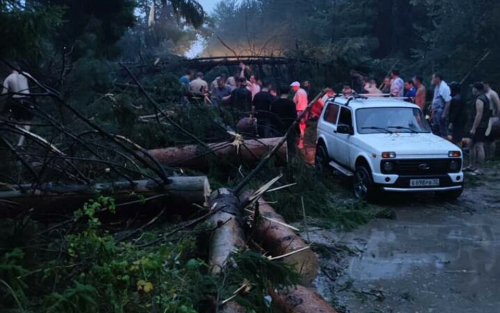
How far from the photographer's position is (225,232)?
19.8 ft

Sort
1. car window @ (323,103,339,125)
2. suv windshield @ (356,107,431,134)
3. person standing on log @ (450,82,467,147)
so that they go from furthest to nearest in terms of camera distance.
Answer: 1. person standing on log @ (450,82,467,147)
2. car window @ (323,103,339,125)
3. suv windshield @ (356,107,431,134)

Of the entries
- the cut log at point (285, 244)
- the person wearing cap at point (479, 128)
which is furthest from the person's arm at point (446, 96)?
the cut log at point (285, 244)

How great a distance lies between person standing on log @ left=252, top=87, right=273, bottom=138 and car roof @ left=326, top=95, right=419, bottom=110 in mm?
1614

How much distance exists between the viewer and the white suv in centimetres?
982

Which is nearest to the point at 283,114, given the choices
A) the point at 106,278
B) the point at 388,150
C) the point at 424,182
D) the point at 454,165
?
the point at 388,150

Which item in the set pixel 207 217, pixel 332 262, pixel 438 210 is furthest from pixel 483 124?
pixel 207 217

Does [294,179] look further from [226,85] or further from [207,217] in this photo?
[226,85]

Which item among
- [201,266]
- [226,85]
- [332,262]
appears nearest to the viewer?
[201,266]

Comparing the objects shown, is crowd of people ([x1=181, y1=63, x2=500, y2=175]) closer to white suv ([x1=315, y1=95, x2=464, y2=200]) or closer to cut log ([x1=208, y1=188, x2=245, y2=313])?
white suv ([x1=315, y1=95, x2=464, y2=200])

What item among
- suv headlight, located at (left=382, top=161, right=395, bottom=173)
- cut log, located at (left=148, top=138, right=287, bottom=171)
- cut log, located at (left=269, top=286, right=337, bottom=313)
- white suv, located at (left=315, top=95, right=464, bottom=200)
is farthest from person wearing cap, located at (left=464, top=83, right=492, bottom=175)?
cut log, located at (left=269, top=286, right=337, bottom=313)

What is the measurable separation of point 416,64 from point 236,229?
2200 cm

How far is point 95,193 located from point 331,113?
6968 mm

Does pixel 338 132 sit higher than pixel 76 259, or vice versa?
pixel 76 259

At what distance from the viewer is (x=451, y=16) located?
22.5 m
